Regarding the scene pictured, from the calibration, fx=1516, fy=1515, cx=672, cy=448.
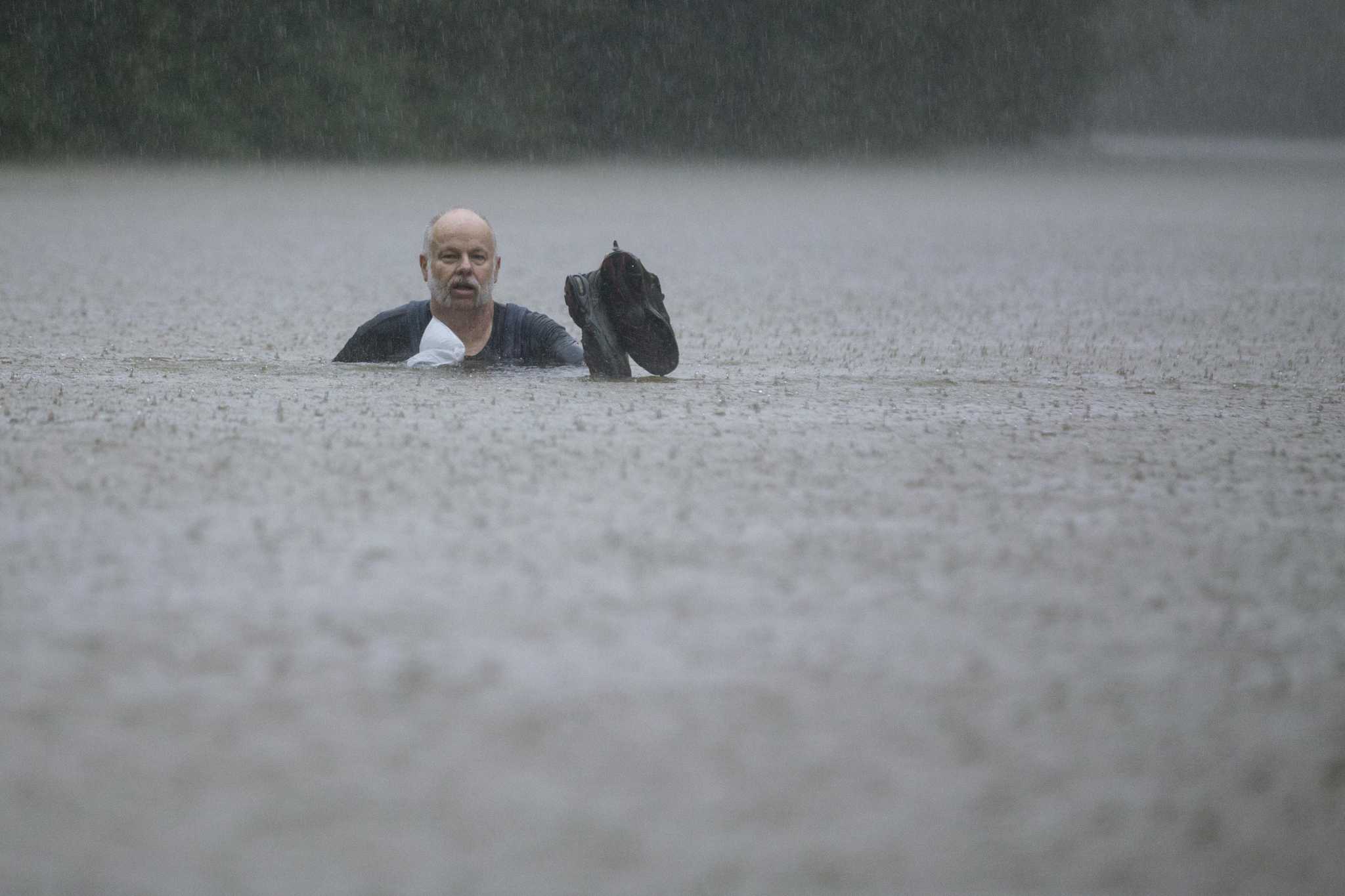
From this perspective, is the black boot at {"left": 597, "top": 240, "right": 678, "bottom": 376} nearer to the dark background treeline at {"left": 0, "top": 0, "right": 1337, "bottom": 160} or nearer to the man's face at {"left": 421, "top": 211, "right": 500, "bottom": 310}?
the man's face at {"left": 421, "top": 211, "right": 500, "bottom": 310}

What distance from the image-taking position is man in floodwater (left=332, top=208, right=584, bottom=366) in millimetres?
2373

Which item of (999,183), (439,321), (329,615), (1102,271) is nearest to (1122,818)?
(329,615)

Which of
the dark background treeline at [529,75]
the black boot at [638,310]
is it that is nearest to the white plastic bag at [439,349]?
the black boot at [638,310]

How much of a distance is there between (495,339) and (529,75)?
36.6ft

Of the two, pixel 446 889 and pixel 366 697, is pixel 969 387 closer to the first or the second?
pixel 366 697

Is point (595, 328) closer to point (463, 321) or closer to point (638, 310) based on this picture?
point (638, 310)

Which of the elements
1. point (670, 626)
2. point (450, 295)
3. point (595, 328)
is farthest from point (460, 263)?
point (670, 626)

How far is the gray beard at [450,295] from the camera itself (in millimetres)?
2363

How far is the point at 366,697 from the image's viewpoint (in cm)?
97

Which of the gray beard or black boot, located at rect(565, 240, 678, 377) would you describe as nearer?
black boot, located at rect(565, 240, 678, 377)

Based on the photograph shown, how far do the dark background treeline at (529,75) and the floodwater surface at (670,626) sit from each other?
29.7 ft

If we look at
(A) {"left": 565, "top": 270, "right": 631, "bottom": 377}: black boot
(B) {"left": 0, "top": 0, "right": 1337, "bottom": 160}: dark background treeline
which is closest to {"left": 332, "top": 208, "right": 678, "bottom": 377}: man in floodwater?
(A) {"left": 565, "top": 270, "right": 631, "bottom": 377}: black boot

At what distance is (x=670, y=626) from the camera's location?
1114 millimetres

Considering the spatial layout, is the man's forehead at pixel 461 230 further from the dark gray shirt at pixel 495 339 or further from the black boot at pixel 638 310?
the black boot at pixel 638 310
